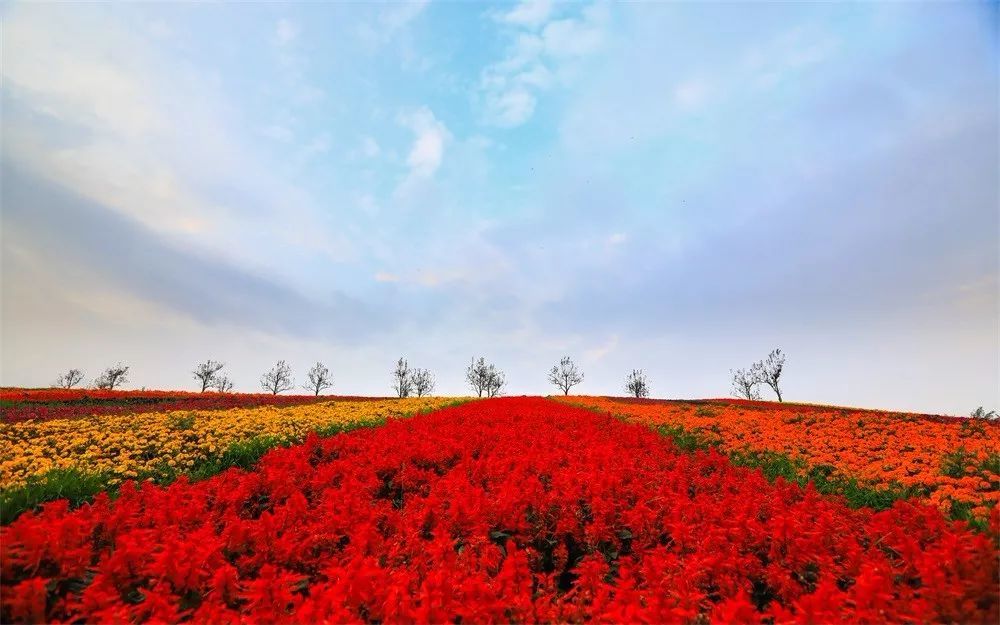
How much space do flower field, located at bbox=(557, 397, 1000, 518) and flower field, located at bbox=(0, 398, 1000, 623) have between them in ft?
11.8

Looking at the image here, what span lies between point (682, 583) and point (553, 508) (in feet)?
6.80

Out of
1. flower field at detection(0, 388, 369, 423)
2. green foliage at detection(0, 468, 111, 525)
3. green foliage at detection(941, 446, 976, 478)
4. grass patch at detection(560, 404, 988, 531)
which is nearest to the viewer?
Answer: green foliage at detection(0, 468, 111, 525)

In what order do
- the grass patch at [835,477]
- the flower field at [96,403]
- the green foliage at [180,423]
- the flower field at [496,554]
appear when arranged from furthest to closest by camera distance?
the flower field at [96,403] < the green foliage at [180,423] < the grass patch at [835,477] < the flower field at [496,554]

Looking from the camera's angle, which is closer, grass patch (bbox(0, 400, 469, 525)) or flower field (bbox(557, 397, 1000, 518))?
grass patch (bbox(0, 400, 469, 525))

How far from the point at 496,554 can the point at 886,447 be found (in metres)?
12.2

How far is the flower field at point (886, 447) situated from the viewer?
7801 millimetres

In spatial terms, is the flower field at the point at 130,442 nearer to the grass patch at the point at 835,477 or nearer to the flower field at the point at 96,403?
the flower field at the point at 96,403

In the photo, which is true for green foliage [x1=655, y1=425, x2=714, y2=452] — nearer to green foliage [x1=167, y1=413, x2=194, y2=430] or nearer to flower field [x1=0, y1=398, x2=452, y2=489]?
flower field [x1=0, y1=398, x2=452, y2=489]

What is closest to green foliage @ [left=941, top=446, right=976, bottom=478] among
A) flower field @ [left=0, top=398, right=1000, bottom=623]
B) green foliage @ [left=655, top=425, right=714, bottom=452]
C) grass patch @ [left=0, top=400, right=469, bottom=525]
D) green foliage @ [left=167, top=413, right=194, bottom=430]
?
green foliage @ [left=655, top=425, right=714, bottom=452]

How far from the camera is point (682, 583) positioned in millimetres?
3621

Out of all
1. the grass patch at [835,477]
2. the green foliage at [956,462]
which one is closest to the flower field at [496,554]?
the grass patch at [835,477]

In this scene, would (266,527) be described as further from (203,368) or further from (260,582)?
(203,368)

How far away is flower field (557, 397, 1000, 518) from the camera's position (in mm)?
7801

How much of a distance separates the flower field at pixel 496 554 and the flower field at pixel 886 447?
3.59 m
